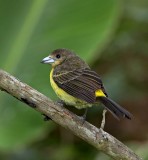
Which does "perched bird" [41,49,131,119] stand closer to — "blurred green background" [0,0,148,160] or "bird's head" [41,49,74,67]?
"bird's head" [41,49,74,67]

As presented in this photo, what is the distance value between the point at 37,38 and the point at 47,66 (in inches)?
12.1

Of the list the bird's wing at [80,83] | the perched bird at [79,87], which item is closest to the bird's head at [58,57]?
the perched bird at [79,87]

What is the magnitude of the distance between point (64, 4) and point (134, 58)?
198 centimetres

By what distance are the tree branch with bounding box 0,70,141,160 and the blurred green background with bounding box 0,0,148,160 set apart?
Result: 3.98ft

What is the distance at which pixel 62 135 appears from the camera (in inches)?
298

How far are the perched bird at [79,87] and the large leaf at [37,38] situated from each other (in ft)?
2.71

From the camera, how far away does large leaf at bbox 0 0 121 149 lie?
21.5 feet

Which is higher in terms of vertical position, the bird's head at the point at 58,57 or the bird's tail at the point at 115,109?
the bird's tail at the point at 115,109

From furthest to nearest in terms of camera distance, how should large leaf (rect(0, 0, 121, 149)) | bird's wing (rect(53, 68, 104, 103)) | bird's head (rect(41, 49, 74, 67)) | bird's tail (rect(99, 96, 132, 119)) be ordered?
large leaf (rect(0, 0, 121, 149)) → bird's head (rect(41, 49, 74, 67)) → bird's wing (rect(53, 68, 104, 103)) → bird's tail (rect(99, 96, 132, 119))

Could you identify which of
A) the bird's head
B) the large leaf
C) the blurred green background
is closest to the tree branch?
the bird's head

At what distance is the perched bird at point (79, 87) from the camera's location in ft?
16.8

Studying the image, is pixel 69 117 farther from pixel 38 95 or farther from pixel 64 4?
pixel 64 4

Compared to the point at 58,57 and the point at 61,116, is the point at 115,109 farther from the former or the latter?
the point at 58,57

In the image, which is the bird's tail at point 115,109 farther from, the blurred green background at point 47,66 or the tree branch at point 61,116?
the blurred green background at point 47,66
